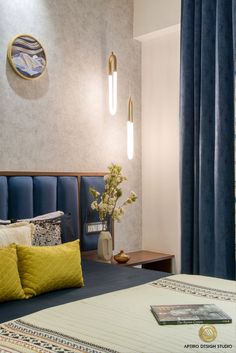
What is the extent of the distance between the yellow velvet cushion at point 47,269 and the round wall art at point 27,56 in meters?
1.47

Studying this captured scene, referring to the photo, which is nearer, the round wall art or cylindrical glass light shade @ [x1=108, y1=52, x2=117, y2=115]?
the round wall art

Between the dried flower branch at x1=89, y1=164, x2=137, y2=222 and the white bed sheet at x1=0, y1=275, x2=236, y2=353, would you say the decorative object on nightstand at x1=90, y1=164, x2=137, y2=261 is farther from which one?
the white bed sheet at x1=0, y1=275, x2=236, y2=353

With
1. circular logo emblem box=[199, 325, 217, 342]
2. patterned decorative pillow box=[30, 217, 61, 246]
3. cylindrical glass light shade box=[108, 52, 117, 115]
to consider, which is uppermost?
cylindrical glass light shade box=[108, 52, 117, 115]

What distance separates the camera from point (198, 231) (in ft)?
11.5

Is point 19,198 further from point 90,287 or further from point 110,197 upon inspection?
→ point 90,287

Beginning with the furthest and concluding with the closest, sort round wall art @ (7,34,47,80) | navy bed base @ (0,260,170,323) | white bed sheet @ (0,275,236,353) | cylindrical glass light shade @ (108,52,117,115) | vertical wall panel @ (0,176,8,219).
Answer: cylindrical glass light shade @ (108,52,117,115)
round wall art @ (7,34,47,80)
vertical wall panel @ (0,176,8,219)
navy bed base @ (0,260,170,323)
white bed sheet @ (0,275,236,353)

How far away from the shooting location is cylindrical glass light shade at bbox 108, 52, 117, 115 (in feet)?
12.2

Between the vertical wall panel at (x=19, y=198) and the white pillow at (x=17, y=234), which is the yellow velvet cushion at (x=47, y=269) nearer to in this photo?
the white pillow at (x=17, y=234)

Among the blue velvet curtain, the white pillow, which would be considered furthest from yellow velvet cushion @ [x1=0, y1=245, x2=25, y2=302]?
the blue velvet curtain

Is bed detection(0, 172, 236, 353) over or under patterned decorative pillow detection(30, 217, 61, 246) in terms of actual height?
under

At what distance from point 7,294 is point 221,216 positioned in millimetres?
1858

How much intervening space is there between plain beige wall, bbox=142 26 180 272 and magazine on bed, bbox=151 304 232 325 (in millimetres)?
2159

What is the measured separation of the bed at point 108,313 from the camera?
1402mm

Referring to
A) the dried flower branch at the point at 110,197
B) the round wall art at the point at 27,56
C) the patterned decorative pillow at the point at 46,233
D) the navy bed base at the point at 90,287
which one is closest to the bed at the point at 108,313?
the navy bed base at the point at 90,287
